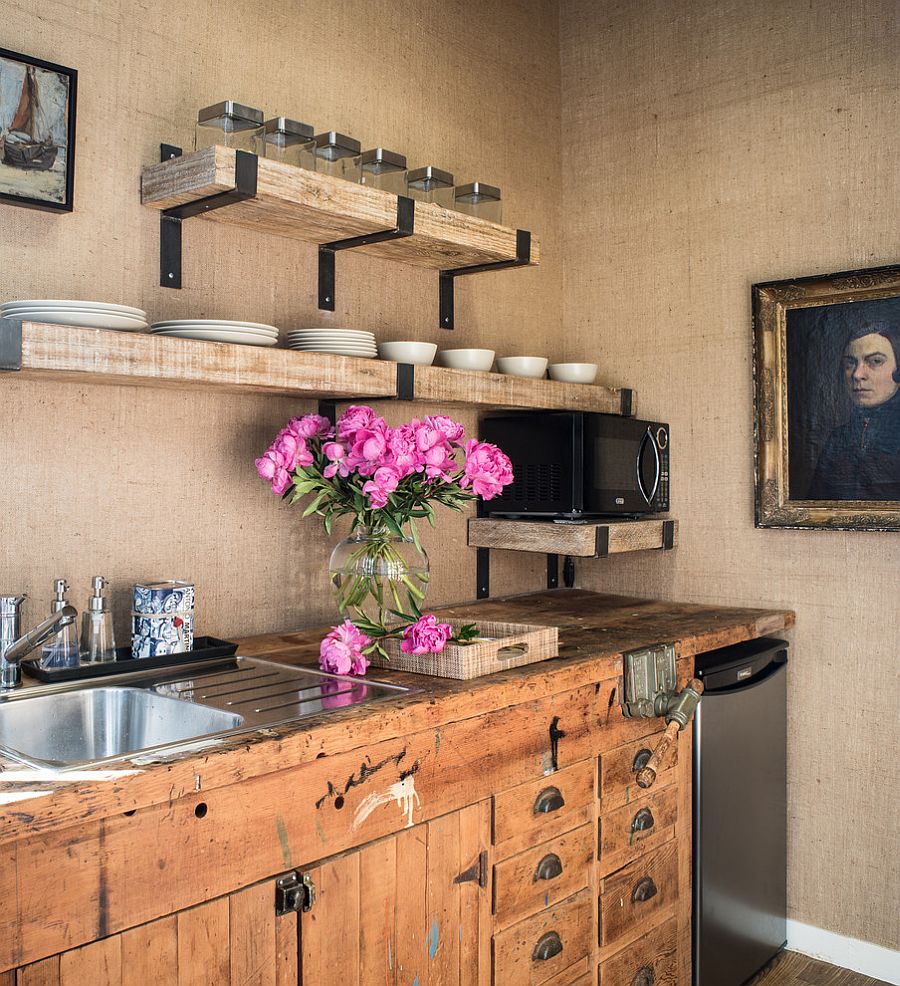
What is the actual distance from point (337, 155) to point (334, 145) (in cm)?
3

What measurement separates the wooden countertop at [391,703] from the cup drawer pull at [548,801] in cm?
21

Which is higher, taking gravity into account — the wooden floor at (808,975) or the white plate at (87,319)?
the white plate at (87,319)

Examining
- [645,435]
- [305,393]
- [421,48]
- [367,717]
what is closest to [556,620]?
[645,435]

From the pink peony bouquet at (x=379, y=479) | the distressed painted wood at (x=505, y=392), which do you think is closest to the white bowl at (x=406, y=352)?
the distressed painted wood at (x=505, y=392)

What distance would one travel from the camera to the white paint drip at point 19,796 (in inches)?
46.1

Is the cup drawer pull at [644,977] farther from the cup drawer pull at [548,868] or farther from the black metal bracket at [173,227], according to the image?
the black metal bracket at [173,227]

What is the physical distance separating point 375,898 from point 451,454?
2.98ft

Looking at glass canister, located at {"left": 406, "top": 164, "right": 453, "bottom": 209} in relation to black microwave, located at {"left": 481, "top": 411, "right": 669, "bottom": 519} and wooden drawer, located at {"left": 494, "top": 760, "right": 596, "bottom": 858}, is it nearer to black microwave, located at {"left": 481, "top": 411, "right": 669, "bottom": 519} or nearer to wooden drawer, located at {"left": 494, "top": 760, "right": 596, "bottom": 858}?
black microwave, located at {"left": 481, "top": 411, "right": 669, "bottom": 519}

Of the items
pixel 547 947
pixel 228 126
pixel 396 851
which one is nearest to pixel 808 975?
pixel 547 947

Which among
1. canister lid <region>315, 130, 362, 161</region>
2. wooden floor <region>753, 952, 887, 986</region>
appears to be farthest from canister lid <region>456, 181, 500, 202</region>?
wooden floor <region>753, 952, 887, 986</region>

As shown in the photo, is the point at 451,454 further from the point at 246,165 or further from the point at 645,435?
the point at 645,435

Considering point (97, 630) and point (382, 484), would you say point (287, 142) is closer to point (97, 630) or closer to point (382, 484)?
→ point (382, 484)

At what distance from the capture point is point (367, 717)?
1598 mm

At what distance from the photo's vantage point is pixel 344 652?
1.88 metres
